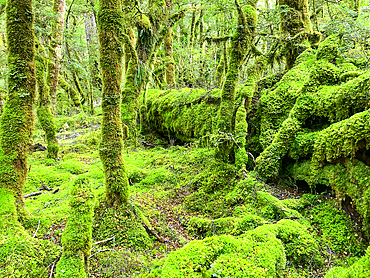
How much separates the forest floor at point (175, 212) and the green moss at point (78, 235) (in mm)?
930

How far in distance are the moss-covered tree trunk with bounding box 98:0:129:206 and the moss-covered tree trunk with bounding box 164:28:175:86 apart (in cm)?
914

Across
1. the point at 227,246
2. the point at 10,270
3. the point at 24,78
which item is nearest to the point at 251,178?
the point at 227,246

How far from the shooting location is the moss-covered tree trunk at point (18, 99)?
3.65 meters

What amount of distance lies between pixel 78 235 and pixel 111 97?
2.67m

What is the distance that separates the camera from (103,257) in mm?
3635

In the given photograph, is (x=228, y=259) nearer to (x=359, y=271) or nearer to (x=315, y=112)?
(x=359, y=271)

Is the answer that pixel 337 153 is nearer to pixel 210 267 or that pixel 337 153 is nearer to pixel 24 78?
pixel 210 267

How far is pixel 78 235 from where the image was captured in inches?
103

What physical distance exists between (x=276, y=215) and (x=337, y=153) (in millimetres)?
1689

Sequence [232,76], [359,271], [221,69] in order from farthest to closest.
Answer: [221,69]
[232,76]
[359,271]

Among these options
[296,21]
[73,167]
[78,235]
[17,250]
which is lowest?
[73,167]

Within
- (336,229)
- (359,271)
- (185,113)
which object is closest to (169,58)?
(185,113)

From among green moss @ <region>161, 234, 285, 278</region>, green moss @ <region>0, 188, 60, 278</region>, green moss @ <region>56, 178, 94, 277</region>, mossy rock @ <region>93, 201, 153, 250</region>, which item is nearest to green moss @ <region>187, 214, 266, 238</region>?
green moss @ <region>161, 234, 285, 278</region>

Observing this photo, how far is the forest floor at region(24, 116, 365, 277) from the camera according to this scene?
140 inches
